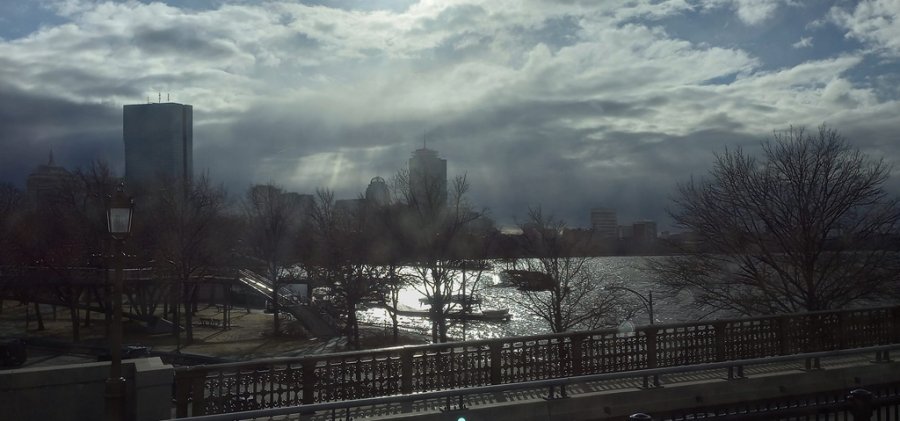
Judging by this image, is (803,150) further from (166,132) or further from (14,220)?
(166,132)

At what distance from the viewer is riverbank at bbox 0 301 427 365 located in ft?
133

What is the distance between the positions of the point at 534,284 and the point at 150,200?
40420 millimetres

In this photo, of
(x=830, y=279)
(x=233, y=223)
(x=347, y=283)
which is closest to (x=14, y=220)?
(x=233, y=223)

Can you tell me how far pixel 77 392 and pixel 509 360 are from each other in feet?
21.7

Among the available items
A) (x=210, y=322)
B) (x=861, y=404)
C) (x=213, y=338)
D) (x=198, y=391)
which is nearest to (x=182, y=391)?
(x=198, y=391)

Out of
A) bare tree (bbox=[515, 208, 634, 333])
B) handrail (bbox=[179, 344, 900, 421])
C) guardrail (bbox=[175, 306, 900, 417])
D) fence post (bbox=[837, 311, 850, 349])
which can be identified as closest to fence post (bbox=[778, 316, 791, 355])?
guardrail (bbox=[175, 306, 900, 417])

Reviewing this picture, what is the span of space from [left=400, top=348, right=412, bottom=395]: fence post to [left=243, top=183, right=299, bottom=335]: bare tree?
4525cm

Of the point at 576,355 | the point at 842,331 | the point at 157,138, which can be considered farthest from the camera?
the point at 157,138

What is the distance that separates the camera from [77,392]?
10328mm

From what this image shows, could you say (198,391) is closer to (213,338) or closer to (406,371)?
(406,371)

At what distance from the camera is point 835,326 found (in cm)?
1492

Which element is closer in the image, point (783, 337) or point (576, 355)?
point (576, 355)

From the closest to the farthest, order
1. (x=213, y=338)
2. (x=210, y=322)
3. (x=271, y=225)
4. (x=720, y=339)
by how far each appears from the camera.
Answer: (x=720, y=339)
(x=213, y=338)
(x=210, y=322)
(x=271, y=225)

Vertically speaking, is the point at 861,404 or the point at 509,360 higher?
the point at 861,404
